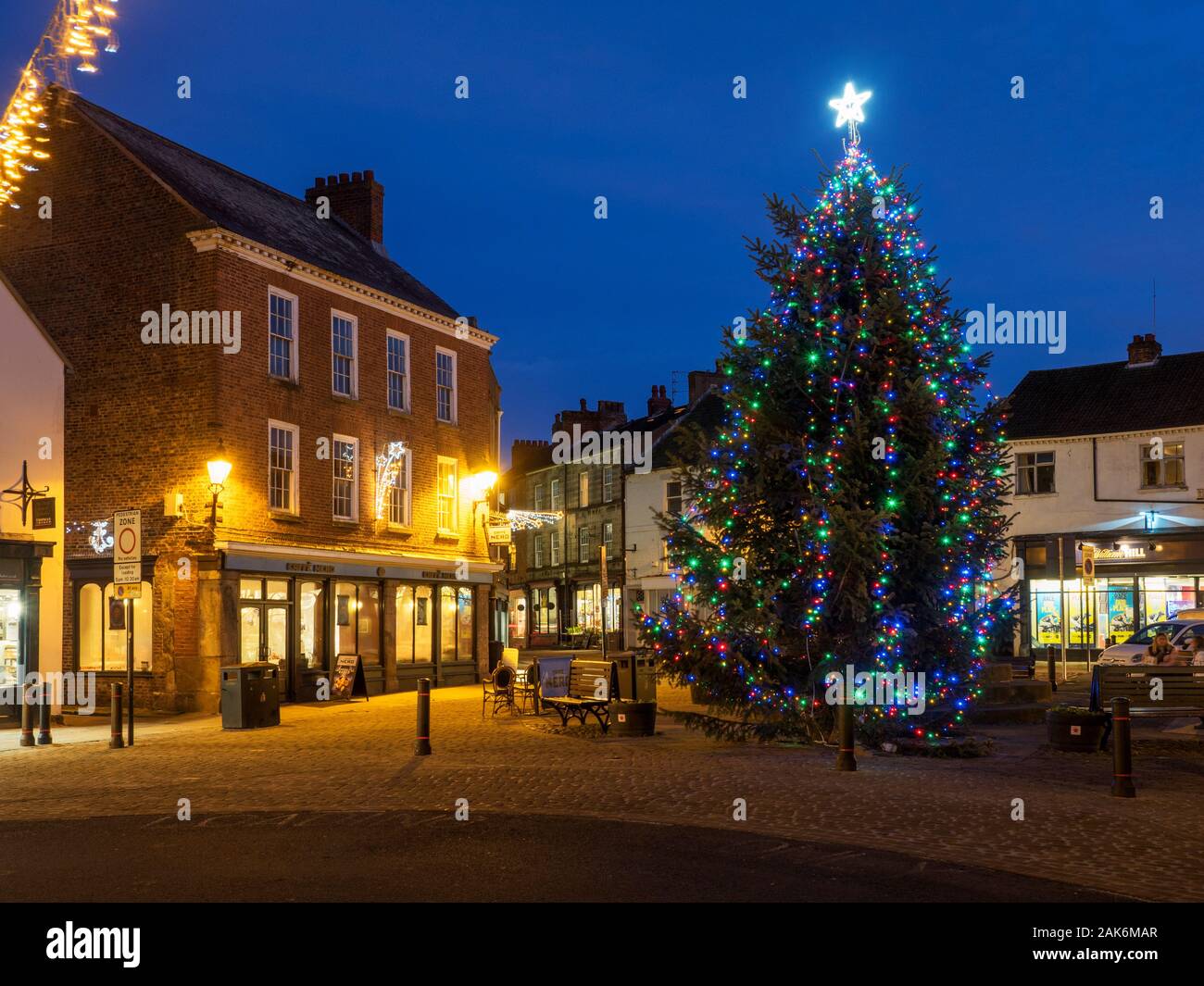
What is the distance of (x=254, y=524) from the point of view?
26.1m

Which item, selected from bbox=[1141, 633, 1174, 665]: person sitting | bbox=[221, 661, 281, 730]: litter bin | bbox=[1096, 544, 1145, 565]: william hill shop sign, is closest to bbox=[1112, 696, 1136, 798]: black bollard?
bbox=[1141, 633, 1174, 665]: person sitting

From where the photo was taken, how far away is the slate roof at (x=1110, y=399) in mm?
40531

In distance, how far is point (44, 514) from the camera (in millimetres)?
23000

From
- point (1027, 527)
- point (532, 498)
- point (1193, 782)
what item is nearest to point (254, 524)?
point (1193, 782)

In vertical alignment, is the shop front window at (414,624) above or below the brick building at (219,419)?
below

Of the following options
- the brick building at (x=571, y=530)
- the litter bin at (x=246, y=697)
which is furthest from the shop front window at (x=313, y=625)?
the brick building at (x=571, y=530)

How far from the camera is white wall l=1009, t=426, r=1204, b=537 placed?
39562mm

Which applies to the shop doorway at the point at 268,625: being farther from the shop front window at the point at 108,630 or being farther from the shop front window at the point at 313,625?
the shop front window at the point at 108,630

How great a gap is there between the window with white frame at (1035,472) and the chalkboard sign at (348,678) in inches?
982

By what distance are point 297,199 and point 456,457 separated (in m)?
8.50

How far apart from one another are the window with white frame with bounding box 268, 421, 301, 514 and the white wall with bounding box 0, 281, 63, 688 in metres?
4.20
